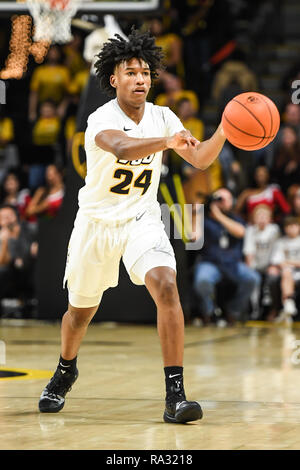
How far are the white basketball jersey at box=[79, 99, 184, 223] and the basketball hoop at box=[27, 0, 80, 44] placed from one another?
587 cm

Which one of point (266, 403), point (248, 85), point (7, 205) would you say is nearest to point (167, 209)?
point (7, 205)

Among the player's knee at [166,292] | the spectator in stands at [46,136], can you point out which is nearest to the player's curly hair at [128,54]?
the player's knee at [166,292]

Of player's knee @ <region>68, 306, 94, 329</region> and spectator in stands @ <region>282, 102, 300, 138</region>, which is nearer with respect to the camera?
player's knee @ <region>68, 306, 94, 329</region>

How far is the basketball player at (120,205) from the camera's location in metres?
5.48

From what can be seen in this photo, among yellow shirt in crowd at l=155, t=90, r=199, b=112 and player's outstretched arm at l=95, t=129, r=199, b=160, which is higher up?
player's outstretched arm at l=95, t=129, r=199, b=160

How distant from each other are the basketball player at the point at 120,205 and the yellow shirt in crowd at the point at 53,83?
10805mm

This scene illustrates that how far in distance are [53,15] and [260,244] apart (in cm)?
416

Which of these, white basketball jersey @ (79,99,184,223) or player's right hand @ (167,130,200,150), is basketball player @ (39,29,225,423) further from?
player's right hand @ (167,130,200,150)

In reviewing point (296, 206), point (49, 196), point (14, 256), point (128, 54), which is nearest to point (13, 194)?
point (49, 196)

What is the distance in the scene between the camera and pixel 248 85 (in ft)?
51.4

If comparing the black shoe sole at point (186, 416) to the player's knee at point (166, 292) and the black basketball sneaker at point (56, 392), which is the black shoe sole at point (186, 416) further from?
the black basketball sneaker at point (56, 392)

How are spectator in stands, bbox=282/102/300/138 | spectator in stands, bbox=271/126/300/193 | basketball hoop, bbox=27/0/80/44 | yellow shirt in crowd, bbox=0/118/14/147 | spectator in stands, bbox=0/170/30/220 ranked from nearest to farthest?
1. basketball hoop, bbox=27/0/80/44
2. spectator in stands, bbox=271/126/300/193
3. spectator in stands, bbox=0/170/30/220
4. spectator in stands, bbox=282/102/300/138
5. yellow shirt in crowd, bbox=0/118/14/147

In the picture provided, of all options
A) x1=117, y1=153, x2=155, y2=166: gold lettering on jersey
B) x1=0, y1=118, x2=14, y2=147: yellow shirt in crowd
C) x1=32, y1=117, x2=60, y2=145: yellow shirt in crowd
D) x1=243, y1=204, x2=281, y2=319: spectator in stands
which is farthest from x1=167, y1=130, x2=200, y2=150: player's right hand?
x1=0, y1=118, x2=14, y2=147: yellow shirt in crowd

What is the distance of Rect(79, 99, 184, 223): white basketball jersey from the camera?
562cm
